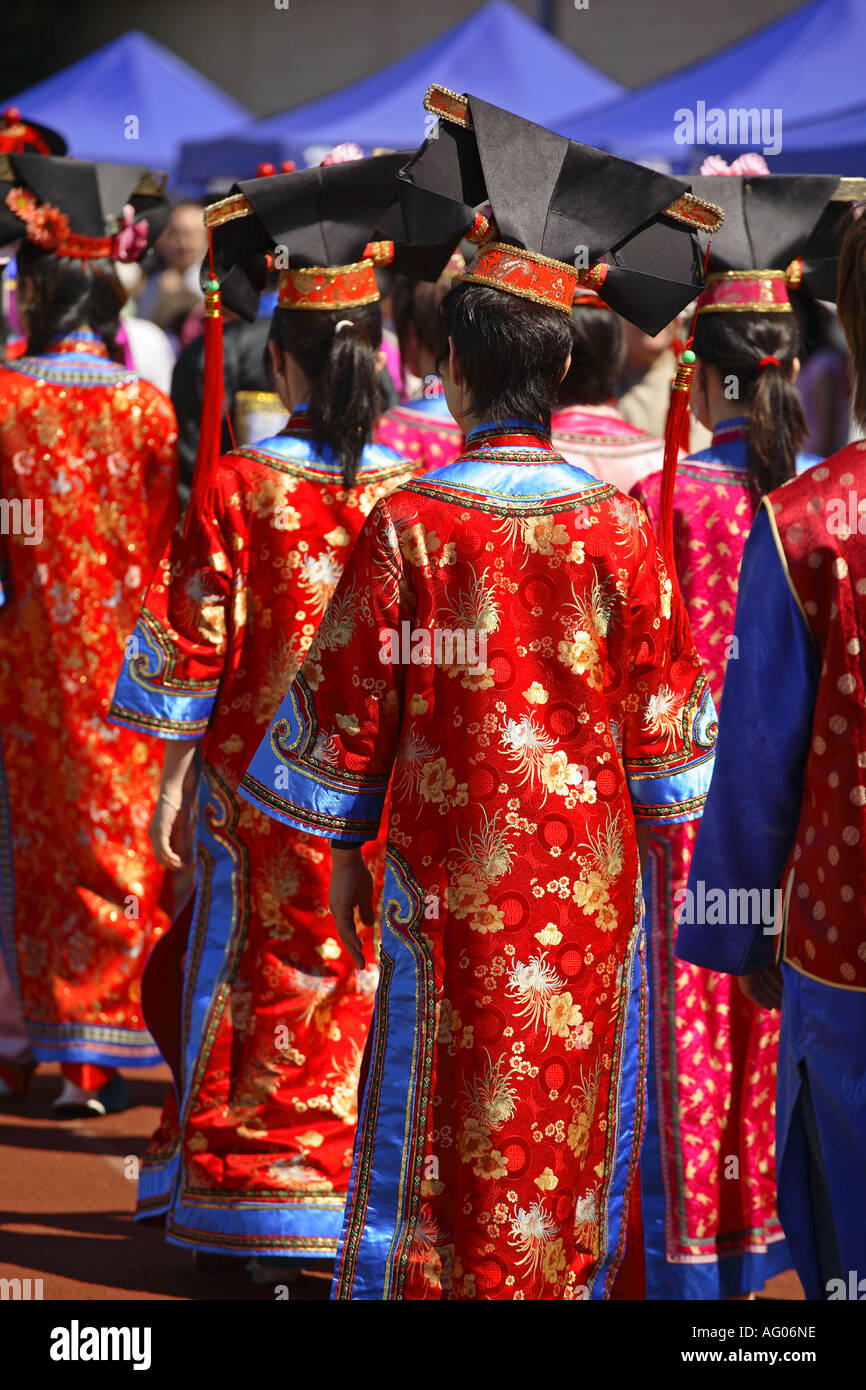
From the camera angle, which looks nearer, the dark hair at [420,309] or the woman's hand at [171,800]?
the woman's hand at [171,800]

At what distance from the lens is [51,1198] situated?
3924 millimetres

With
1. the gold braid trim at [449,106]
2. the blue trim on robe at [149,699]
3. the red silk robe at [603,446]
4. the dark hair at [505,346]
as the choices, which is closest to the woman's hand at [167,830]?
the blue trim on robe at [149,699]

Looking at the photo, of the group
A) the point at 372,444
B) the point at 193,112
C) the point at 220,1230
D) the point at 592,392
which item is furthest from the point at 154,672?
the point at 193,112

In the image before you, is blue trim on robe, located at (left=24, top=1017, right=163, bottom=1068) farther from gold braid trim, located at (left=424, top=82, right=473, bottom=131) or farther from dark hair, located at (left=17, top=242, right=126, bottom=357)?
gold braid trim, located at (left=424, top=82, right=473, bottom=131)

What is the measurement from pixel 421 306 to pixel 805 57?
15.8 feet

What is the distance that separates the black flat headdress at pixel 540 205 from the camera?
2561 mm

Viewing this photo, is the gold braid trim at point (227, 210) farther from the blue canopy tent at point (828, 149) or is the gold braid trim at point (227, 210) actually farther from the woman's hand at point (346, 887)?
the blue canopy tent at point (828, 149)

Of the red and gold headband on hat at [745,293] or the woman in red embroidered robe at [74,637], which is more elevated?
the red and gold headband on hat at [745,293]

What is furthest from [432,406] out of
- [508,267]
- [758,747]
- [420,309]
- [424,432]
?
[758,747]

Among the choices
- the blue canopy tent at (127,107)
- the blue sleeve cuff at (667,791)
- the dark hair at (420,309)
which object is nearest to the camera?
the blue sleeve cuff at (667,791)

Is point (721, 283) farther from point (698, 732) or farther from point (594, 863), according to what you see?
point (594, 863)

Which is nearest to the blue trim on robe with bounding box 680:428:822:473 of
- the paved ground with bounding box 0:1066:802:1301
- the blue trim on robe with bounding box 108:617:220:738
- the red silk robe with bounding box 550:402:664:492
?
the red silk robe with bounding box 550:402:664:492

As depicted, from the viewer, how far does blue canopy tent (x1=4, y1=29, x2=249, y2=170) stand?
32.4ft

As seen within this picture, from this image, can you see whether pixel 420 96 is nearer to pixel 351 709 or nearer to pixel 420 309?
pixel 420 309
